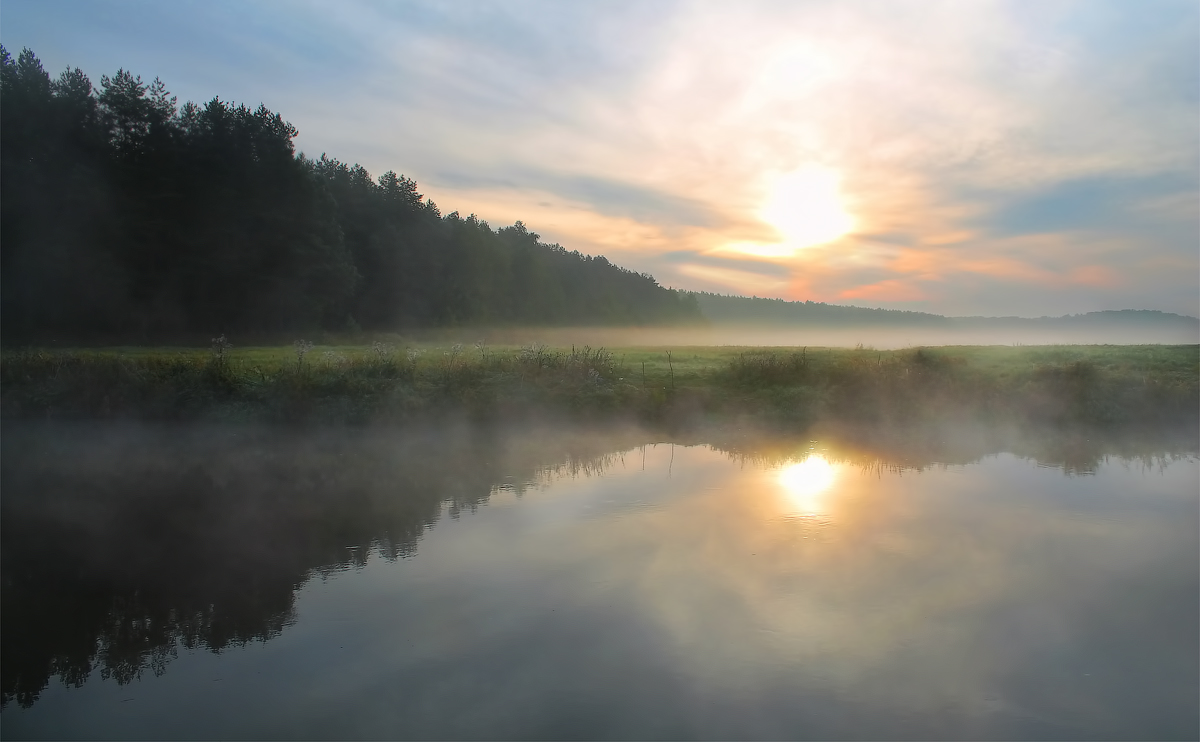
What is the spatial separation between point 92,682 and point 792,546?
7244mm

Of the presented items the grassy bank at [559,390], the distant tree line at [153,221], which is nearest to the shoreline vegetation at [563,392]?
the grassy bank at [559,390]

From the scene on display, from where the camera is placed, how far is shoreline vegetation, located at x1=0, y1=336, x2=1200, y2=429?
58.2ft

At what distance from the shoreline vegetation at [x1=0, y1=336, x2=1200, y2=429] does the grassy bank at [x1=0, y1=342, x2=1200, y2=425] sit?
0.03 metres

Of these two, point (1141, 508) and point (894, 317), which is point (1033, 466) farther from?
point (894, 317)

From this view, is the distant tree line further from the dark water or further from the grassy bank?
the dark water

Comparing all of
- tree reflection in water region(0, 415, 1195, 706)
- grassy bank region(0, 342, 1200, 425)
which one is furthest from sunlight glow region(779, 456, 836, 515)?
grassy bank region(0, 342, 1200, 425)

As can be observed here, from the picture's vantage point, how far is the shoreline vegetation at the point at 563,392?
58.2 feet

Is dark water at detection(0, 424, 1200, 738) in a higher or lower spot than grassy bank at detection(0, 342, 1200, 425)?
lower

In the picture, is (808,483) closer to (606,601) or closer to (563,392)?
(606,601)

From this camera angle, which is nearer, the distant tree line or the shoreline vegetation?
the shoreline vegetation

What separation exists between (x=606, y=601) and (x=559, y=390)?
1182 cm

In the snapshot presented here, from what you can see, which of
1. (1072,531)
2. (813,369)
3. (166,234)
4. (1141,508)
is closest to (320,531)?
(1072,531)

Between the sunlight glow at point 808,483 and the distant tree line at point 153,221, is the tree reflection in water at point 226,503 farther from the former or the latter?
the distant tree line at point 153,221

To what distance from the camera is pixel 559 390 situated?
19141 mm
